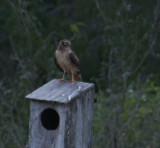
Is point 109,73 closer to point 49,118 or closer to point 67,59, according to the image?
point 67,59

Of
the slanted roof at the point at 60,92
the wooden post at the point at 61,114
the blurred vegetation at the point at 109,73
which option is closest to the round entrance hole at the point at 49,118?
the wooden post at the point at 61,114

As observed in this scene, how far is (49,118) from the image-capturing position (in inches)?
180

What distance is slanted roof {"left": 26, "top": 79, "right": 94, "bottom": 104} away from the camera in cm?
418

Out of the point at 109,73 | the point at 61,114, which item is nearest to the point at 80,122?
the point at 61,114

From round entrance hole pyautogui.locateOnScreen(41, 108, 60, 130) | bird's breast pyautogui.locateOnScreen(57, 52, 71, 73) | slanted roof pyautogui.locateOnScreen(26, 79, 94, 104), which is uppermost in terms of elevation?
bird's breast pyautogui.locateOnScreen(57, 52, 71, 73)

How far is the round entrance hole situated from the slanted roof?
0.16 metres

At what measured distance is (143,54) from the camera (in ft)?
22.7

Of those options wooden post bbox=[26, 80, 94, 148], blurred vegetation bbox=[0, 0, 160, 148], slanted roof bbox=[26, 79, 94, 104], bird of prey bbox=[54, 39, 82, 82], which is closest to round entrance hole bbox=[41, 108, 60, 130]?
wooden post bbox=[26, 80, 94, 148]

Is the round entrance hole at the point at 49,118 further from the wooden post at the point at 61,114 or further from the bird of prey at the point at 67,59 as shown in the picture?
the bird of prey at the point at 67,59

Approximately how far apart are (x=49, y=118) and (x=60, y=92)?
Answer: 378 millimetres

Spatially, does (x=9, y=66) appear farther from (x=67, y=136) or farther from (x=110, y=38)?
(x=67, y=136)

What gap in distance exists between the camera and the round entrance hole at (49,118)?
4.40 meters

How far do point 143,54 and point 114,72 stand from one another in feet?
1.73

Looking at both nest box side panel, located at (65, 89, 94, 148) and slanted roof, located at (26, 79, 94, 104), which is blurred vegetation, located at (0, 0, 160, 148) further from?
slanted roof, located at (26, 79, 94, 104)
